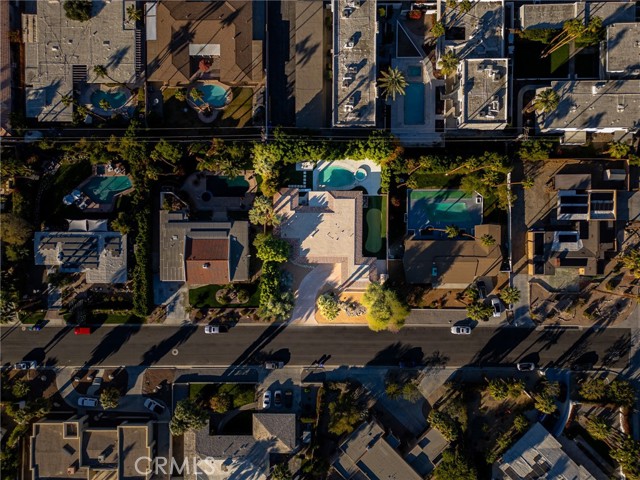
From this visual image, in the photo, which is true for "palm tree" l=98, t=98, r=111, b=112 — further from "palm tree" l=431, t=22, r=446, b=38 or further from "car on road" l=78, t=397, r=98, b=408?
"palm tree" l=431, t=22, r=446, b=38

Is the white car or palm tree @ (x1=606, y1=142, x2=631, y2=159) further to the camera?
the white car

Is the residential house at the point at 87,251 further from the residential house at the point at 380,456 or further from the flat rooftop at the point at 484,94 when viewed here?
the flat rooftop at the point at 484,94

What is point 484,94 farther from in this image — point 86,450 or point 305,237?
point 86,450

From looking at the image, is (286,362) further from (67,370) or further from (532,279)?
(532,279)

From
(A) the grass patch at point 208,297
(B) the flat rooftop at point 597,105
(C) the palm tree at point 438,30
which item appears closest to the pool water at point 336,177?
(A) the grass patch at point 208,297

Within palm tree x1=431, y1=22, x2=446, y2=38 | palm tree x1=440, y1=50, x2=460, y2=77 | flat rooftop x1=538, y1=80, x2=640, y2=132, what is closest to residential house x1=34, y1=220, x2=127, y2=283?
palm tree x1=440, y1=50, x2=460, y2=77

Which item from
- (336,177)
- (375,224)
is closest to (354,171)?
(336,177)

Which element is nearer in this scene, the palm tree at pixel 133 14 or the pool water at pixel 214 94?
the palm tree at pixel 133 14
